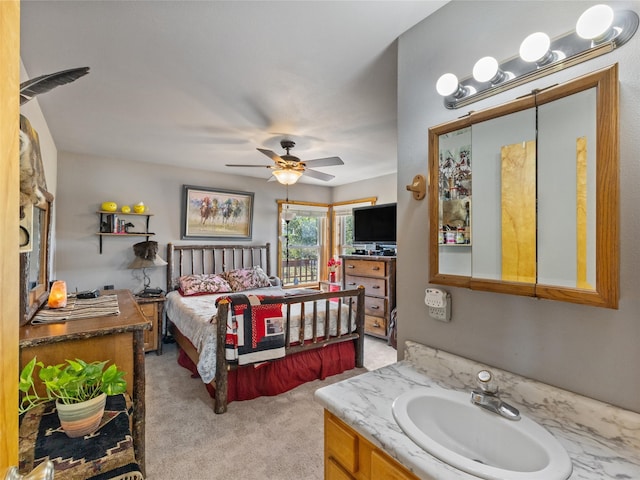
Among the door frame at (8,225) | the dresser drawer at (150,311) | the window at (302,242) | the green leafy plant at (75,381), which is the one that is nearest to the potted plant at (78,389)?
the green leafy plant at (75,381)

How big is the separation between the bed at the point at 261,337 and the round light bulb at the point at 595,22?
8.16 feet

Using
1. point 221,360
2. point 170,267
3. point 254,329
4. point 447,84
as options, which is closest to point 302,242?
point 170,267

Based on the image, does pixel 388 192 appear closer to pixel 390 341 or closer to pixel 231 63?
pixel 390 341

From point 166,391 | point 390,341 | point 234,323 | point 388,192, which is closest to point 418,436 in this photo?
point 234,323

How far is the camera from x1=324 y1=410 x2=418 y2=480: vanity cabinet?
907mm

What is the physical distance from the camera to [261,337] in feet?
8.79

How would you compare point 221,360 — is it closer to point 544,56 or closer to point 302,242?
point 544,56

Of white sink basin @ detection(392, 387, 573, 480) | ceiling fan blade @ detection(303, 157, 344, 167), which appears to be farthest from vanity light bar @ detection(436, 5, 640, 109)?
ceiling fan blade @ detection(303, 157, 344, 167)

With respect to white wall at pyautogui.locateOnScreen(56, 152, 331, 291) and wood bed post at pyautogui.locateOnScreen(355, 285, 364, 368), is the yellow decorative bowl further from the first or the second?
wood bed post at pyautogui.locateOnScreen(355, 285, 364, 368)

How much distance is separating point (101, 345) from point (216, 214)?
338 cm

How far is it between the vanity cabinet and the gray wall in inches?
22.0

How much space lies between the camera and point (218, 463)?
1.93m

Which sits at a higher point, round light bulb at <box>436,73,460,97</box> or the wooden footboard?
round light bulb at <box>436,73,460,97</box>

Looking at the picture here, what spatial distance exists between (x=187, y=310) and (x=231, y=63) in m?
2.53
